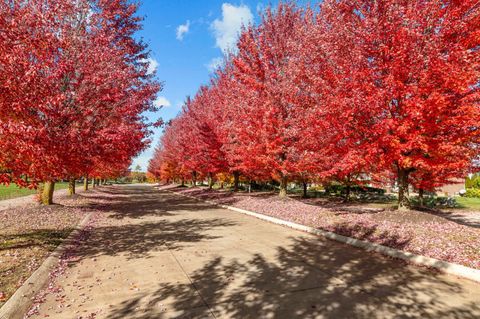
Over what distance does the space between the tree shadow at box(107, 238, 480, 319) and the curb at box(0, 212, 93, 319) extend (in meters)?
1.41

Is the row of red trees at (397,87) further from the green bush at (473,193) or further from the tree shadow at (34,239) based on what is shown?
the green bush at (473,193)

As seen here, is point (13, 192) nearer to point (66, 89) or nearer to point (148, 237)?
point (66, 89)

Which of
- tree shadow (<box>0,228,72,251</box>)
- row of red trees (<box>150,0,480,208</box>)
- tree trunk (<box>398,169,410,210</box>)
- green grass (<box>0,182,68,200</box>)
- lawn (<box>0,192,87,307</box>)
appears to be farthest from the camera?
green grass (<box>0,182,68,200</box>)

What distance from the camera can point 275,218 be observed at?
1341 centimetres

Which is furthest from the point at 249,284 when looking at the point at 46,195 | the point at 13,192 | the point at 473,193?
the point at 13,192

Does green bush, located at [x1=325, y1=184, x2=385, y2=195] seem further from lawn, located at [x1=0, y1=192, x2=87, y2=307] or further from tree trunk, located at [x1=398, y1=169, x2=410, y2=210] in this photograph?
lawn, located at [x1=0, y1=192, x2=87, y2=307]

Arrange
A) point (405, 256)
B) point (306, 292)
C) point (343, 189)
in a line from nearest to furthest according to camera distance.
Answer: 1. point (306, 292)
2. point (405, 256)
3. point (343, 189)

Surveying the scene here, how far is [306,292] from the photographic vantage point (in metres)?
5.39

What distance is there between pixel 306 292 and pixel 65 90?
1257 centimetres

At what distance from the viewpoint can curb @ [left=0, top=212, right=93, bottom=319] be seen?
466 centimetres

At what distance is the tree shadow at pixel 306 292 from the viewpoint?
4660 millimetres

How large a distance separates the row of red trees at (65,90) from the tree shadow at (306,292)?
13.2 ft

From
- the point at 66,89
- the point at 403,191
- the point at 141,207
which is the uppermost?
the point at 66,89

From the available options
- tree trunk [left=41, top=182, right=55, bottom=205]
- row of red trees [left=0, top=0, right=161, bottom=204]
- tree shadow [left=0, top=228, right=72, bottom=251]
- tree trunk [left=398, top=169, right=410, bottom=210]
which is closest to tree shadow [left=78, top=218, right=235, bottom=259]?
tree shadow [left=0, top=228, right=72, bottom=251]
